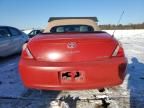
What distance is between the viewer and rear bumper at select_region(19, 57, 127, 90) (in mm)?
3986

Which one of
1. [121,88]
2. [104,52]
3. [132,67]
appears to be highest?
[104,52]

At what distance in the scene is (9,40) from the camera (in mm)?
10086

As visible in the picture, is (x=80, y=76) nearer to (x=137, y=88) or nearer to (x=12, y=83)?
(x=137, y=88)

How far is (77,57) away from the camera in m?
4.12

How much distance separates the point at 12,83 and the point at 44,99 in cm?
141

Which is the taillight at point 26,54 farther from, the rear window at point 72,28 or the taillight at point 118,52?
the rear window at point 72,28

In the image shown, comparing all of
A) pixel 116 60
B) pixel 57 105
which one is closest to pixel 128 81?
pixel 116 60

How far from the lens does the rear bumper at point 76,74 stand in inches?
157

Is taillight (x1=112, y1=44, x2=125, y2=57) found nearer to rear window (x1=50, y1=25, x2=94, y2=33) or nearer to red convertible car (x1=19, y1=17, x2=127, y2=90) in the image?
red convertible car (x1=19, y1=17, x2=127, y2=90)

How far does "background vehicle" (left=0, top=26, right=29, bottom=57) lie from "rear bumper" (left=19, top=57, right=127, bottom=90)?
5521mm

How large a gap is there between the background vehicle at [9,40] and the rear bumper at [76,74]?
5521 mm

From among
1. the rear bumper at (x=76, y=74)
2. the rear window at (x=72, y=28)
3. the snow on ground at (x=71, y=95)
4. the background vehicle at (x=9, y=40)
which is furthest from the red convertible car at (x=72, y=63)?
the background vehicle at (x=9, y=40)

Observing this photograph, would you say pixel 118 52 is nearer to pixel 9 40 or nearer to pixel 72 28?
pixel 72 28

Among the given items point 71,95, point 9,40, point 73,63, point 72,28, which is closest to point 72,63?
point 73,63
